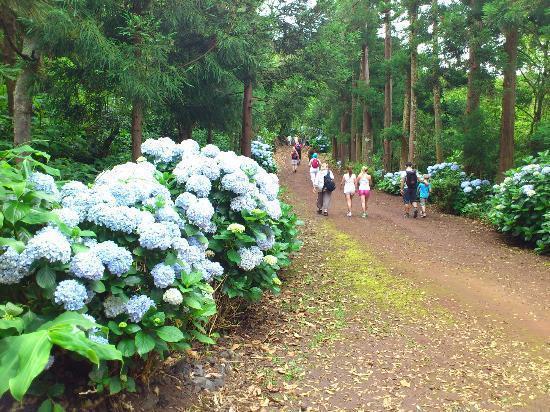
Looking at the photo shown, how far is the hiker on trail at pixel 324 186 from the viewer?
41.9 feet

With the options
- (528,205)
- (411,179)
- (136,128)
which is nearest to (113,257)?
Result: (136,128)

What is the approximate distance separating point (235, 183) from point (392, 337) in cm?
250

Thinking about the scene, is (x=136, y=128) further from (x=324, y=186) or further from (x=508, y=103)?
(x=508, y=103)

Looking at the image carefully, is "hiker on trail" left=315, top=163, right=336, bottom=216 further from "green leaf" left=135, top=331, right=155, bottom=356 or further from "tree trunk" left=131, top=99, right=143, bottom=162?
"green leaf" left=135, top=331, right=155, bottom=356

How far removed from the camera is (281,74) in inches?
537

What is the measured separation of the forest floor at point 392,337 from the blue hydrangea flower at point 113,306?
902 mm

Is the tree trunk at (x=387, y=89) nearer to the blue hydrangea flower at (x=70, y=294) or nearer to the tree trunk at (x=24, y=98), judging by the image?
the tree trunk at (x=24, y=98)

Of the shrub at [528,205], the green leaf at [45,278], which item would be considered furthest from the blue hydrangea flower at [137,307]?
the shrub at [528,205]

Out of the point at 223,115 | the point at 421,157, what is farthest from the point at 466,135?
the point at 421,157

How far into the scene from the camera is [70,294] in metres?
2.54

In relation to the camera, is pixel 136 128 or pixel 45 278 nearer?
pixel 45 278

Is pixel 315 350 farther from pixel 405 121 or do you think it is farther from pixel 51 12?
pixel 405 121

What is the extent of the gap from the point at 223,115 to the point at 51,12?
20.8ft

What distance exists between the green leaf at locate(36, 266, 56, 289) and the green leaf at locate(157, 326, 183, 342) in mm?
765
